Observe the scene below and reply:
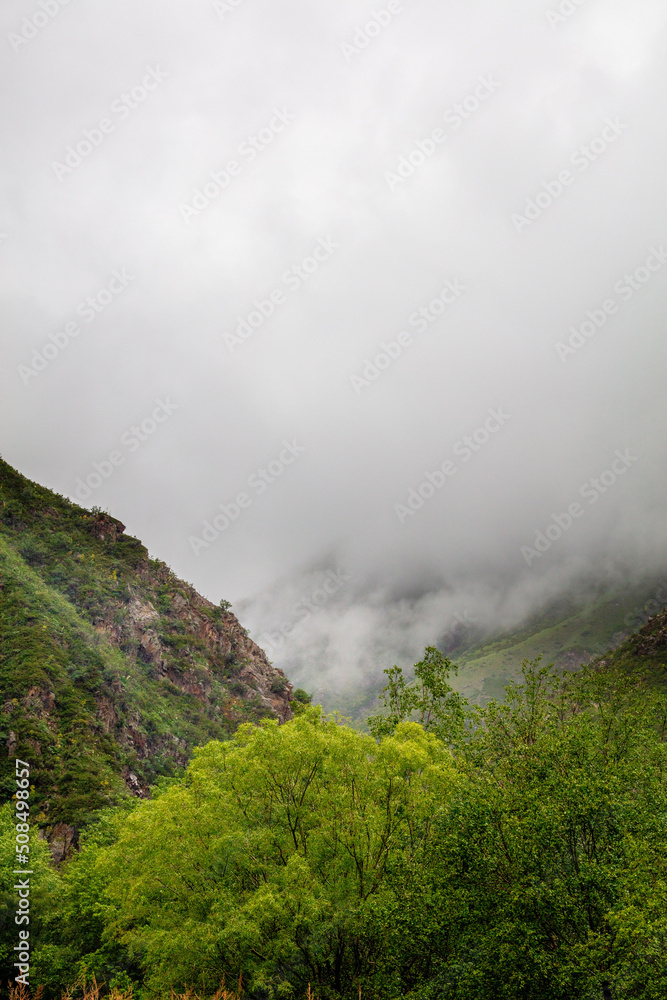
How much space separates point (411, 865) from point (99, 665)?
2978 inches

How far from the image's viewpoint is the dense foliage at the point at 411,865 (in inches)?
677

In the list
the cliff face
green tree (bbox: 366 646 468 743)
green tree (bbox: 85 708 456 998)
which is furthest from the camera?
the cliff face

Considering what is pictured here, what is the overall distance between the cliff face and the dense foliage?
32.9 meters

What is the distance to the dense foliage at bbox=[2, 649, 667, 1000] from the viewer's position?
56.4 feet

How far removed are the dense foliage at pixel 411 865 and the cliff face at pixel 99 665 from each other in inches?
1295

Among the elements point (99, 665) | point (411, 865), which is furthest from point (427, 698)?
point (99, 665)

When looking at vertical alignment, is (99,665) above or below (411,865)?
above

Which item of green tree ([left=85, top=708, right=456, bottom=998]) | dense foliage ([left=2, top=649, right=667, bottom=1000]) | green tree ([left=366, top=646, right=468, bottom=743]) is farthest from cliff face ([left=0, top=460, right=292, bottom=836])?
green tree ([left=85, top=708, right=456, bottom=998])

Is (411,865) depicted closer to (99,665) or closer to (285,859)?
(285,859)

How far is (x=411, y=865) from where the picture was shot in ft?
66.4

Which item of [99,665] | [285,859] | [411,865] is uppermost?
[99,665]

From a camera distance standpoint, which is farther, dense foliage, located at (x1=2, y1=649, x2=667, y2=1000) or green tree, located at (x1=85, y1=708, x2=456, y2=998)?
green tree, located at (x1=85, y1=708, x2=456, y2=998)

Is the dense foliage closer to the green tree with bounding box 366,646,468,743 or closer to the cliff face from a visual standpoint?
the green tree with bounding box 366,646,468,743

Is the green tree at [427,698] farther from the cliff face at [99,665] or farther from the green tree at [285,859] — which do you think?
the cliff face at [99,665]
